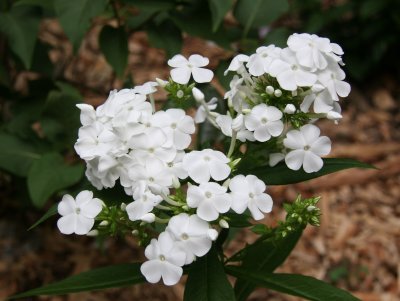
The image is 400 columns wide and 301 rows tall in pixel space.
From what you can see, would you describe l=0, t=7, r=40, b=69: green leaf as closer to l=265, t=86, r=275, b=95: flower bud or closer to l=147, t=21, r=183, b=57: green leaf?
l=147, t=21, r=183, b=57: green leaf

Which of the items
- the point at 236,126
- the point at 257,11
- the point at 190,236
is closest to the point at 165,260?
the point at 190,236

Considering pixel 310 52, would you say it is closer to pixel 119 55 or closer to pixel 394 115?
pixel 119 55

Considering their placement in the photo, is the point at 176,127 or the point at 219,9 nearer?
the point at 176,127

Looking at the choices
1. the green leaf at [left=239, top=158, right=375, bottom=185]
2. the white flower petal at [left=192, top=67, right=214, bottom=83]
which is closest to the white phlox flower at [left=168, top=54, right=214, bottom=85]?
the white flower petal at [left=192, top=67, right=214, bottom=83]

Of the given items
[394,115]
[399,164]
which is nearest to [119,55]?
[399,164]

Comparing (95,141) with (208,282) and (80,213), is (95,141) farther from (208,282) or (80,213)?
(208,282)

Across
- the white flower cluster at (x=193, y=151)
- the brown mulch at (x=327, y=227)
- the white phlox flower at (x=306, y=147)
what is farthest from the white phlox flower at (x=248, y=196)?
the brown mulch at (x=327, y=227)
